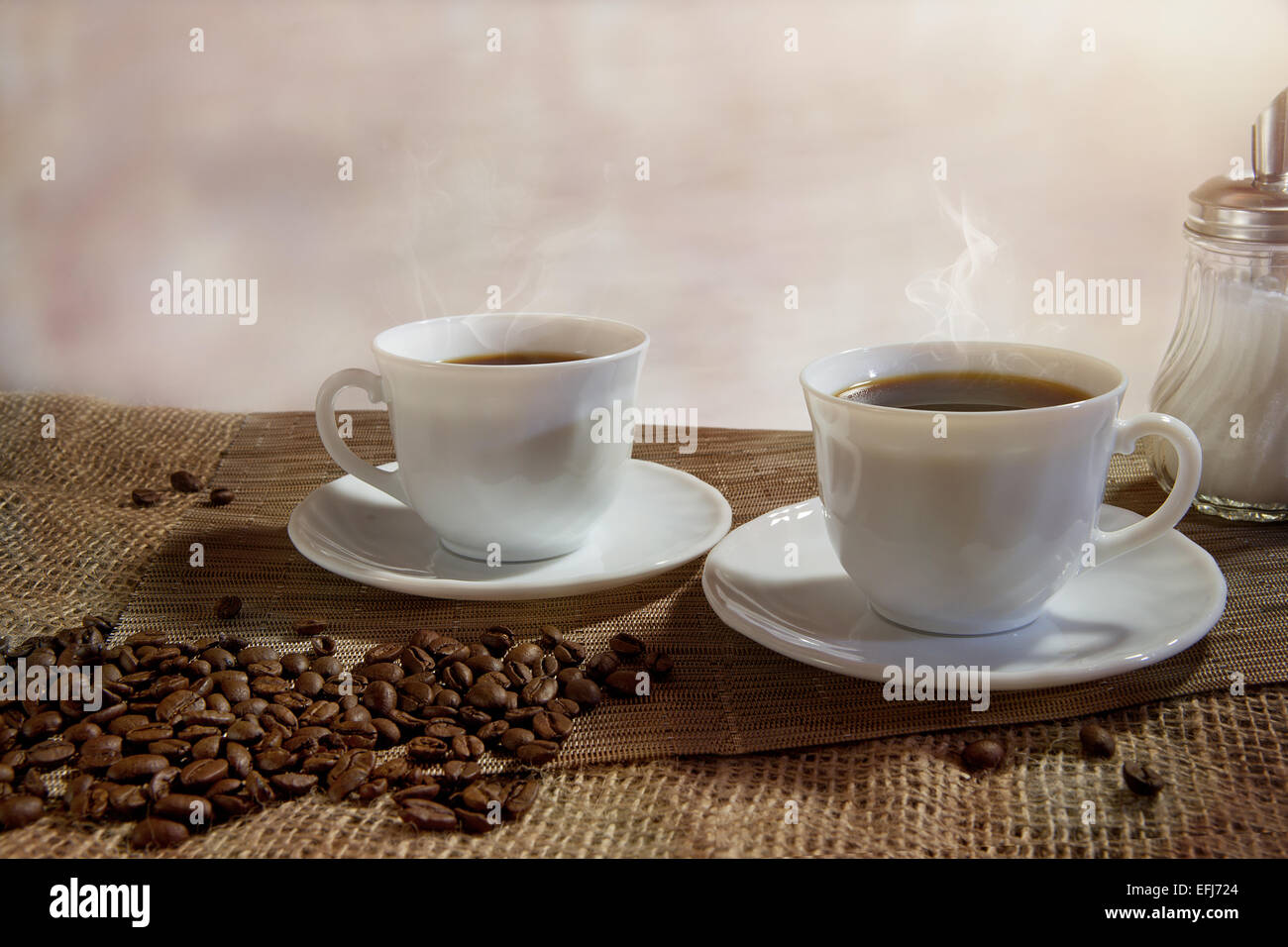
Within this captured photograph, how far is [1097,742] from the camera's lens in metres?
1.03

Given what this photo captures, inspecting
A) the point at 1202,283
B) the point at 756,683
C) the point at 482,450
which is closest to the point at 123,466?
the point at 482,450

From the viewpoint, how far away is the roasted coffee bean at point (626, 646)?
1214 mm

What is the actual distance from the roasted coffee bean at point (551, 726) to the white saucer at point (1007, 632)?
7.4 inches

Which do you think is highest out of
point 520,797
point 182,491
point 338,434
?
point 338,434

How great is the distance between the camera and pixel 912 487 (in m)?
1.09

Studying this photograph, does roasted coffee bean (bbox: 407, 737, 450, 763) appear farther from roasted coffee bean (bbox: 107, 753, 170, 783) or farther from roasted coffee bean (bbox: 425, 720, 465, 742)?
roasted coffee bean (bbox: 107, 753, 170, 783)

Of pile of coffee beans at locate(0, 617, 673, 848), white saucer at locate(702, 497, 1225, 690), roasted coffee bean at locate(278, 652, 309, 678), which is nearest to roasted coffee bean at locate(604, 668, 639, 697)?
pile of coffee beans at locate(0, 617, 673, 848)

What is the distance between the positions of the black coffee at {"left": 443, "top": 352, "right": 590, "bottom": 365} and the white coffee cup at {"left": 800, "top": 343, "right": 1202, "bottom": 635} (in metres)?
0.41

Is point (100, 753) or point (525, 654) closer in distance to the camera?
point (100, 753)

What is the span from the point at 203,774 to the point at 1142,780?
2.55ft

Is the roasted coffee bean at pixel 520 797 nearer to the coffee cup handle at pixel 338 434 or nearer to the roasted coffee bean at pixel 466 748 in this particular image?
the roasted coffee bean at pixel 466 748

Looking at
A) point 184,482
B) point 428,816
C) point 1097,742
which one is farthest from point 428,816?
point 184,482

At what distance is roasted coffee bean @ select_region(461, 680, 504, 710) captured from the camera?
112 centimetres

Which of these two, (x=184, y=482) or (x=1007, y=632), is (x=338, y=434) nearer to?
(x=184, y=482)
